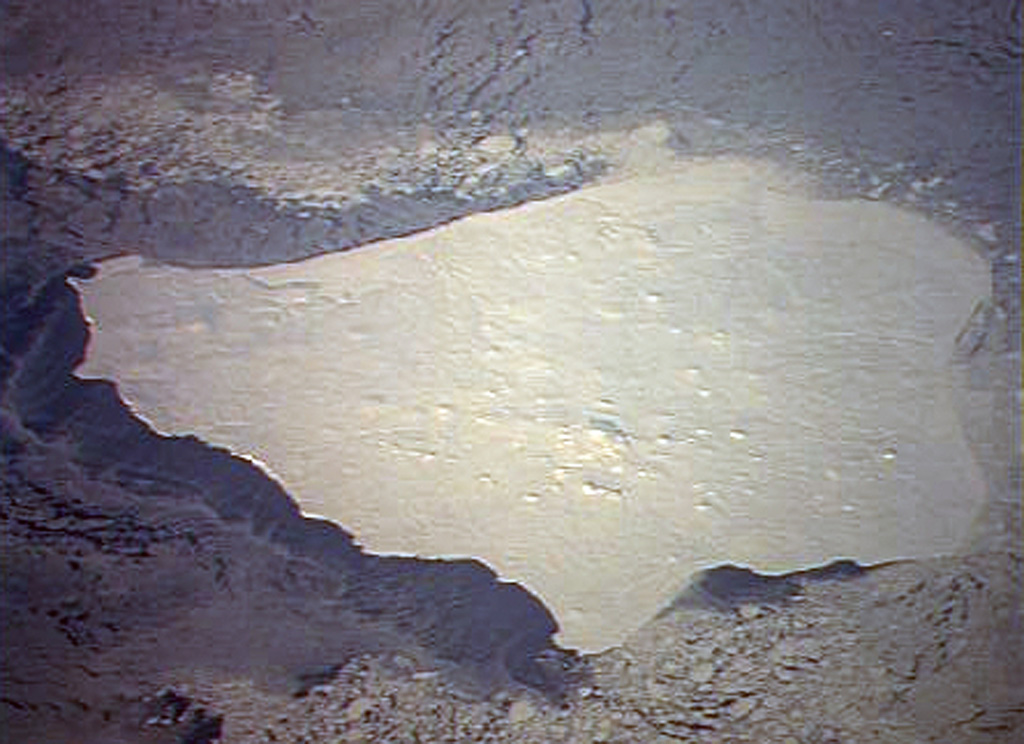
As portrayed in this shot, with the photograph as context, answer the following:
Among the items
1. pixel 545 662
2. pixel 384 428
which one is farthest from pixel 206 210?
pixel 545 662

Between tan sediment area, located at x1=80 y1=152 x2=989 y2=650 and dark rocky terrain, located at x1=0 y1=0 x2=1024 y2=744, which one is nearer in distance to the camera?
dark rocky terrain, located at x1=0 y1=0 x2=1024 y2=744

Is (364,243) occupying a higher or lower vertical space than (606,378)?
higher

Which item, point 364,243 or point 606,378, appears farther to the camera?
point 364,243

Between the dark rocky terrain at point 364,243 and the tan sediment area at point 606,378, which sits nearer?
the dark rocky terrain at point 364,243
